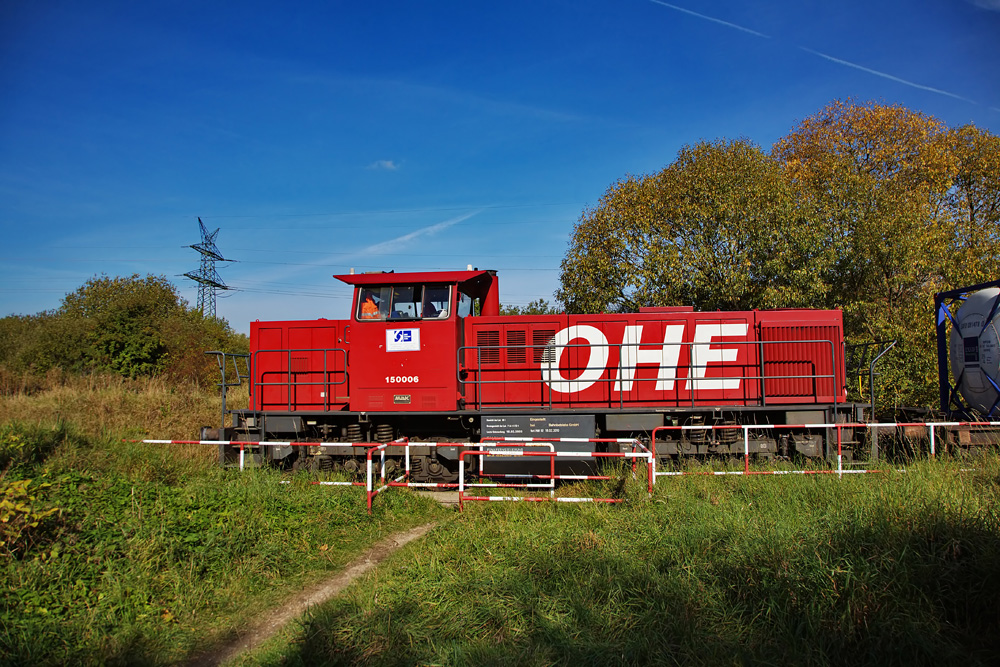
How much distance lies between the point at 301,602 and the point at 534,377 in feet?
19.5

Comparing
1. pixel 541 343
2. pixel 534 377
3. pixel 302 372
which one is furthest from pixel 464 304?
pixel 302 372

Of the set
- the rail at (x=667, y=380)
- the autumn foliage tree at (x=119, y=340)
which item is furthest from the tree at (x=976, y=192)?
the autumn foliage tree at (x=119, y=340)

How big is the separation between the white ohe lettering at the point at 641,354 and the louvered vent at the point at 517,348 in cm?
39

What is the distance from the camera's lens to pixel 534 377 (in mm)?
10555

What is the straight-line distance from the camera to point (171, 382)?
2086cm

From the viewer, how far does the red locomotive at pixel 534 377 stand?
9820 mm

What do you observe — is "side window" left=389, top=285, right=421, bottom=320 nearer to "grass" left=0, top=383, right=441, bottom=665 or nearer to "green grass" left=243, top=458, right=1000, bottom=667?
"grass" left=0, top=383, right=441, bottom=665

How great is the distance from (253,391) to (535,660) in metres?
8.56

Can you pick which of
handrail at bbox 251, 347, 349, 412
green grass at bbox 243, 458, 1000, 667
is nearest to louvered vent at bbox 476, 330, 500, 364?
handrail at bbox 251, 347, 349, 412

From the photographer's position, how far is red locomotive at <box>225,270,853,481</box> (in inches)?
387

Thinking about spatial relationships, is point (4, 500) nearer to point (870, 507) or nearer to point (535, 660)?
point (535, 660)

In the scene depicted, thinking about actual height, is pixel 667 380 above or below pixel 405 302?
below

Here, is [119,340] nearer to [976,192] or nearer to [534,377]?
[534,377]

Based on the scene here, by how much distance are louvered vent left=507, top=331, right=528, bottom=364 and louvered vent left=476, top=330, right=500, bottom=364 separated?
20 centimetres
